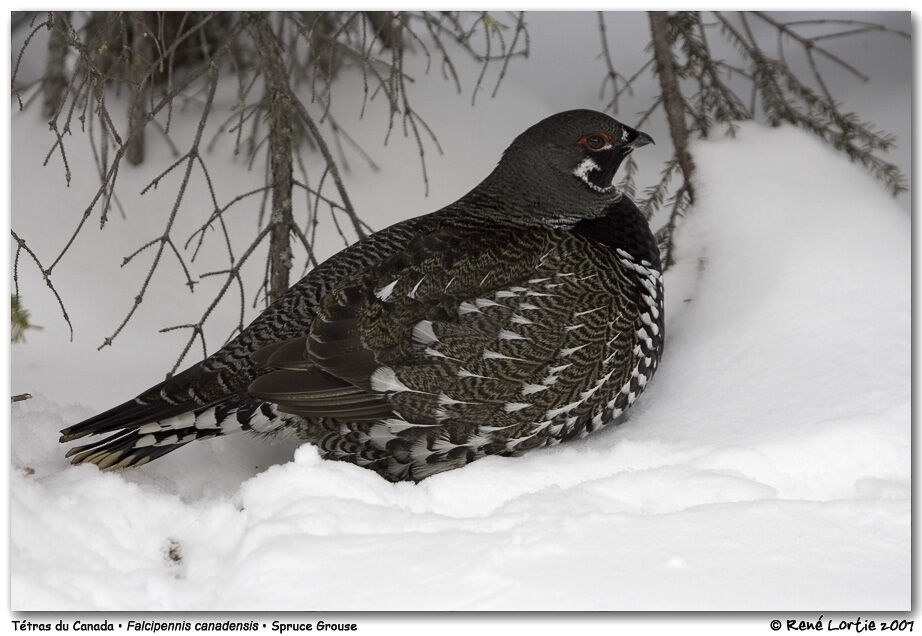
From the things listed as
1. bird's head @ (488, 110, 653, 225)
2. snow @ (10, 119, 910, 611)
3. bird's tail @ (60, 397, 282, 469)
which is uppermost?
bird's head @ (488, 110, 653, 225)

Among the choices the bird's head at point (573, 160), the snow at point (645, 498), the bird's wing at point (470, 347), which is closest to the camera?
the snow at point (645, 498)

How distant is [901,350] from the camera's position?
341 centimetres

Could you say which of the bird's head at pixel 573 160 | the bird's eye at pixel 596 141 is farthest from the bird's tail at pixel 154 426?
the bird's eye at pixel 596 141

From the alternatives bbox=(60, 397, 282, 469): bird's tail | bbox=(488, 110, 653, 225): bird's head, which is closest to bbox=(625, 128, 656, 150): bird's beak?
bbox=(488, 110, 653, 225): bird's head

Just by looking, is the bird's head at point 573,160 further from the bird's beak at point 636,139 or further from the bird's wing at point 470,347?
the bird's wing at point 470,347

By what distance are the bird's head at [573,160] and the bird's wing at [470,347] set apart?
0.31 meters

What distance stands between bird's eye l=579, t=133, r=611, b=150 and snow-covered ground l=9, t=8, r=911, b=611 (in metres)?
0.68

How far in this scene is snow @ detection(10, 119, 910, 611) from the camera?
2500 mm

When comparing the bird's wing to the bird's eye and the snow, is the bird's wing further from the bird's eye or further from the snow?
the bird's eye

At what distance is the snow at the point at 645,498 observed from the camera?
2.50 metres

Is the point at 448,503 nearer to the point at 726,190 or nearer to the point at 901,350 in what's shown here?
the point at 901,350

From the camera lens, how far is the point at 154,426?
3.34 metres

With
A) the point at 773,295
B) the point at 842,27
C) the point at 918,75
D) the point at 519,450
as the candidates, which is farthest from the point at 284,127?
the point at 842,27

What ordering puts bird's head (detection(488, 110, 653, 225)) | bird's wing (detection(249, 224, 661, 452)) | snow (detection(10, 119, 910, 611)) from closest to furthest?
snow (detection(10, 119, 910, 611))
bird's wing (detection(249, 224, 661, 452))
bird's head (detection(488, 110, 653, 225))
